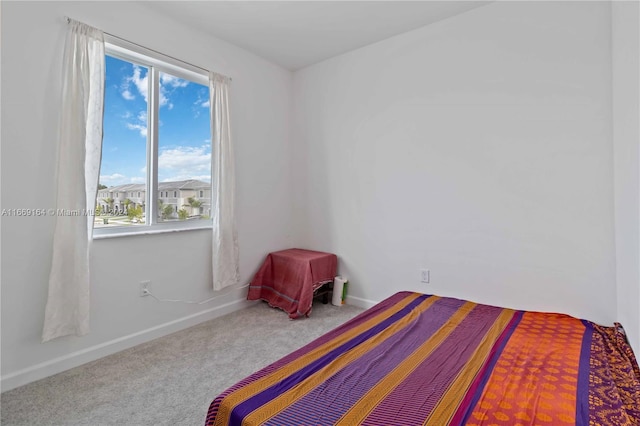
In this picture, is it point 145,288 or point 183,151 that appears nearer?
point 145,288

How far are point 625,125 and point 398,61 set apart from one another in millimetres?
1804

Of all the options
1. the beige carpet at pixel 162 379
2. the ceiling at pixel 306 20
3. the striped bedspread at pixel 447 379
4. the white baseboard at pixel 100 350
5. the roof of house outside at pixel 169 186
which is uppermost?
the ceiling at pixel 306 20

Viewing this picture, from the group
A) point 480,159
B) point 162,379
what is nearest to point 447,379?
point 162,379

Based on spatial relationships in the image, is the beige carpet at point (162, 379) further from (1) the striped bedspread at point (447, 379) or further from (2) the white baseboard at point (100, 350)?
(1) the striped bedspread at point (447, 379)

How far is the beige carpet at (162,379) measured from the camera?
1.60 meters

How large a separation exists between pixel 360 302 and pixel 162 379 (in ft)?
6.16

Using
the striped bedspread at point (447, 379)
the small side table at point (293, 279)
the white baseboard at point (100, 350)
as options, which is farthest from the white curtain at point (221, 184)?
the striped bedspread at point (447, 379)

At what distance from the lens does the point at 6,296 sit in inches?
71.3

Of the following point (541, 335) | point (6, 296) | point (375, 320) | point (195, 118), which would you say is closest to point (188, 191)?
point (195, 118)

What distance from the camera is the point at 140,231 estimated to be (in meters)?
2.47

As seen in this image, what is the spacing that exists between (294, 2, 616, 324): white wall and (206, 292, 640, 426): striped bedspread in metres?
0.59

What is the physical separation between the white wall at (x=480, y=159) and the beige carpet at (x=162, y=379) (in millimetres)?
1097

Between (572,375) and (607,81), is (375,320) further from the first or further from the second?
(607,81)

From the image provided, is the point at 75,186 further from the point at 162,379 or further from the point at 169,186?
the point at 162,379
